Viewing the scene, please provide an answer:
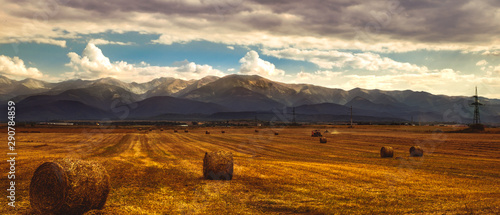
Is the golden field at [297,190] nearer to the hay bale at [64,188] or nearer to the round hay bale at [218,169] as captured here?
the round hay bale at [218,169]

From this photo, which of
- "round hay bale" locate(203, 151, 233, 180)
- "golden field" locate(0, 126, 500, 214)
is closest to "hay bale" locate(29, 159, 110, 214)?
"golden field" locate(0, 126, 500, 214)

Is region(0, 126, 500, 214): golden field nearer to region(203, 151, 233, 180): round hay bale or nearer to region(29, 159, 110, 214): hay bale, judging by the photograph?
region(203, 151, 233, 180): round hay bale

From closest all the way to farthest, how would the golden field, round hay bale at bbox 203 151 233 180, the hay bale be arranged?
1. the hay bale
2. the golden field
3. round hay bale at bbox 203 151 233 180

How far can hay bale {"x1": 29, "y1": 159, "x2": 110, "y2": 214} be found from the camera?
1267 cm

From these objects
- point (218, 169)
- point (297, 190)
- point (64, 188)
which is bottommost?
point (297, 190)

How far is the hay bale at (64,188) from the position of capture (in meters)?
12.7

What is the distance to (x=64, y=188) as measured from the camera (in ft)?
41.5

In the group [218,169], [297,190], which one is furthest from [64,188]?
[297,190]

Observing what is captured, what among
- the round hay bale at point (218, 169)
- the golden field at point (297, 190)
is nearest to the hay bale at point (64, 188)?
the golden field at point (297, 190)

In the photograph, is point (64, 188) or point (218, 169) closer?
point (64, 188)

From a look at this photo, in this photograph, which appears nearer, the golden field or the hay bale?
the hay bale

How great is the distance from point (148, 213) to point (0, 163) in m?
20.7

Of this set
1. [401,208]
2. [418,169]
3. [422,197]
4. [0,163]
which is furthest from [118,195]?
[418,169]

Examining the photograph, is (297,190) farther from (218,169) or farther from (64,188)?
(64,188)
